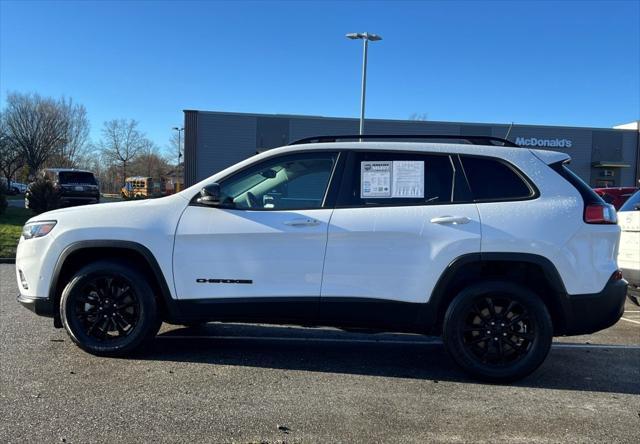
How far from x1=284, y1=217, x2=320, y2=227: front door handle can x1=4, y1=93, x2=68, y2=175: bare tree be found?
2074 inches

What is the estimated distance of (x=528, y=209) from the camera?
4199 mm

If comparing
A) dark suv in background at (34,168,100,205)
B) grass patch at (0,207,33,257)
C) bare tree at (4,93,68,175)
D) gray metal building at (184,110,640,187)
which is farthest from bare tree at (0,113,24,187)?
grass patch at (0,207,33,257)

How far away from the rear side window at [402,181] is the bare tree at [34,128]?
52.8 metres

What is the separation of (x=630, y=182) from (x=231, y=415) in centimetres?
4023

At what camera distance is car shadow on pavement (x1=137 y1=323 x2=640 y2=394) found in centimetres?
446

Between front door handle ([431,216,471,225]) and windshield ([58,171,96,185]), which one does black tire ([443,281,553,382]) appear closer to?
front door handle ([431,216,471,225])

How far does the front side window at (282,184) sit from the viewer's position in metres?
4.46

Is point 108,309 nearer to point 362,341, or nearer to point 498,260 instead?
point 362,341

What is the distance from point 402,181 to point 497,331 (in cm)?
142

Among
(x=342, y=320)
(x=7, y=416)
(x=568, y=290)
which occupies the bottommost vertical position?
(x=7, y=416)

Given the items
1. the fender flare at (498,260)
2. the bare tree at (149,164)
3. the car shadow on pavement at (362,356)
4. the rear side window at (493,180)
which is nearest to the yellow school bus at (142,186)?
the bare tree at (149,164)

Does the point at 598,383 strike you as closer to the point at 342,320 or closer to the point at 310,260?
the point at 342,320

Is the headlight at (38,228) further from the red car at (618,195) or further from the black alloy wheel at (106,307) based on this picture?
the red car at (618,195)

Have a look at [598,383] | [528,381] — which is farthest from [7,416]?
[598,383]
